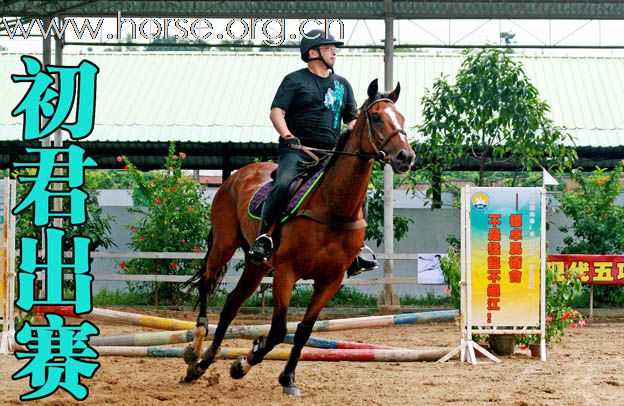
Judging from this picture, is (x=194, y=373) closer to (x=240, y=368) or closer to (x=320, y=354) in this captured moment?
(x=240, y=368)

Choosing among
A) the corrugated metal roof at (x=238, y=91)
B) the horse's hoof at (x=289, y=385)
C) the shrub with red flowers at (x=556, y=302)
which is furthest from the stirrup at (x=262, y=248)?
the corrugated metal roof at (x=238, y=91)

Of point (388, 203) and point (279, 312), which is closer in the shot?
point (279, 312)

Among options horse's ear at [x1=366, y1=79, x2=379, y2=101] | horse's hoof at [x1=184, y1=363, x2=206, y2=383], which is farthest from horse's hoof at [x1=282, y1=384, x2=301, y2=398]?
horse's ear at [x1=366, y1=79, x2=379, y2=101]

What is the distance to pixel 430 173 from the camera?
17500 mm

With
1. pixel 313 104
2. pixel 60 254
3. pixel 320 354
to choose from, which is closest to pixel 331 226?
pixel 313 104

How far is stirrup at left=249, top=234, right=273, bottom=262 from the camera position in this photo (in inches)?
291

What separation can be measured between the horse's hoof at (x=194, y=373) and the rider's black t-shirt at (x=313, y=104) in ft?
6.87

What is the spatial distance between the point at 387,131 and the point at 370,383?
96.3 inches

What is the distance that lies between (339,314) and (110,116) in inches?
290

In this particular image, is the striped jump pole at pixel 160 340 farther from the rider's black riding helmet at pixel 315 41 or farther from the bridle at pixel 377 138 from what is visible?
the rider's black riding helmet at pixel 315 41

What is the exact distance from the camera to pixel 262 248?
24.3 feet

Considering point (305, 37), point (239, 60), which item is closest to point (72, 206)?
point (305, 37)

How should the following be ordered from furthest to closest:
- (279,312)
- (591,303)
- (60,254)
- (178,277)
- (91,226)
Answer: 1. (91,226)
2. (178,277)
3. (591,303)
4. (279,312)
5. (60,254)

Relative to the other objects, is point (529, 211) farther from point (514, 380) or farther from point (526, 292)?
point (514, 380)
